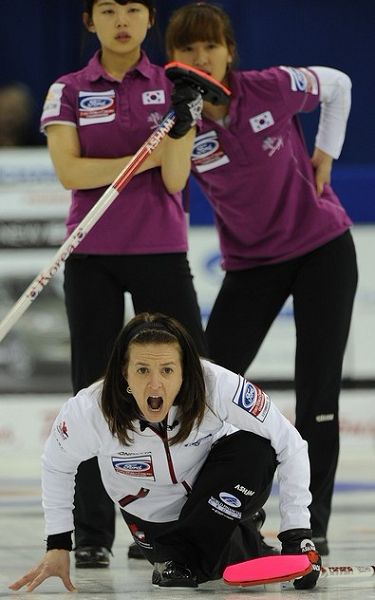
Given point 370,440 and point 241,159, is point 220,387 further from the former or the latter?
point 370,440

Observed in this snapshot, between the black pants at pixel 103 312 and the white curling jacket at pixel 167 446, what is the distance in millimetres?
460

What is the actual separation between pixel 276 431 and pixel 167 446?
0.80 ft

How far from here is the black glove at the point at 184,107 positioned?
3721mm

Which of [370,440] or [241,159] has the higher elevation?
[241,159]

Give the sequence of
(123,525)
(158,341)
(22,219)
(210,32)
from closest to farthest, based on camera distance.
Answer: (158,341), (210,32), (123,525), (22,219)

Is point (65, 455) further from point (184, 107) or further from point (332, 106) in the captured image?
point (332, 106)

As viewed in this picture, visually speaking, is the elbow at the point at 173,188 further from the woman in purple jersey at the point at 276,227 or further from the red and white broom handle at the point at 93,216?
the woman in purple jersey at the point at 276,227

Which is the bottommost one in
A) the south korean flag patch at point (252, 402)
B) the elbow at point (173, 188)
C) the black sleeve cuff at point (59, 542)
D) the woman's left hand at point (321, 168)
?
the black sleeve cuff at point (59, 542)

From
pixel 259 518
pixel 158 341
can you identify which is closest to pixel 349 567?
pixel 259 518

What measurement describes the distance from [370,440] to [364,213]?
0.94 metres

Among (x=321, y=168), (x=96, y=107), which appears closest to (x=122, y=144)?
(x=96, y=107)

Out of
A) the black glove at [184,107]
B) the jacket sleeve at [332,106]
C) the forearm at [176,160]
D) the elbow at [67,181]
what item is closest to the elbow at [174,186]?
the forearm at [176,160]

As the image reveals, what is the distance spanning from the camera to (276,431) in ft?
10.9

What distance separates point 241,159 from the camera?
4.04m
